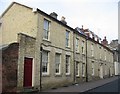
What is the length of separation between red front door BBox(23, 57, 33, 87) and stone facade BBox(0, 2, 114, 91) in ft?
0.82

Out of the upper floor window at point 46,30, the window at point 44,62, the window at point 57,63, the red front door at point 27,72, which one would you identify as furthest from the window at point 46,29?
the red front door at point 27,72

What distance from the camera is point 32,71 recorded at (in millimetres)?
17844

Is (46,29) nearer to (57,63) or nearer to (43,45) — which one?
(43,45)

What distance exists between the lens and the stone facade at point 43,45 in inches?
689

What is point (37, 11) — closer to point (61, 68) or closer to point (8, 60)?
point (8, 60)

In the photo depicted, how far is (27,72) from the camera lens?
1730cm

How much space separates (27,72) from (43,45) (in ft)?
10.1

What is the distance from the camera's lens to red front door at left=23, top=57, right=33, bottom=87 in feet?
55.9

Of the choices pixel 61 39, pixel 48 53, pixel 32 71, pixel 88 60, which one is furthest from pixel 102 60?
pixel 32 71

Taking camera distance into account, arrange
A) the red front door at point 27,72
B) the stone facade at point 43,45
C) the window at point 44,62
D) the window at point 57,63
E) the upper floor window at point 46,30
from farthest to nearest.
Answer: the window at point 57,63, the upper floor window at point 46,30, the window at point 44,62, the stone facade at point 43,45, the red front door at point 27,72

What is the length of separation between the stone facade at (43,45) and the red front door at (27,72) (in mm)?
251

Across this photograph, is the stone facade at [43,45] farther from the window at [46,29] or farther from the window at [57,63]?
the window at [57,63]

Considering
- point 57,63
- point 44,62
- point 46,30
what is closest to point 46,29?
point 46,30

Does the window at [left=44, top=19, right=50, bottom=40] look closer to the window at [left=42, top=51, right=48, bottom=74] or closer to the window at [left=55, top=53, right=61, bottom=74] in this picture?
the window at [left=42, top=51, right=48, bottom=74]
